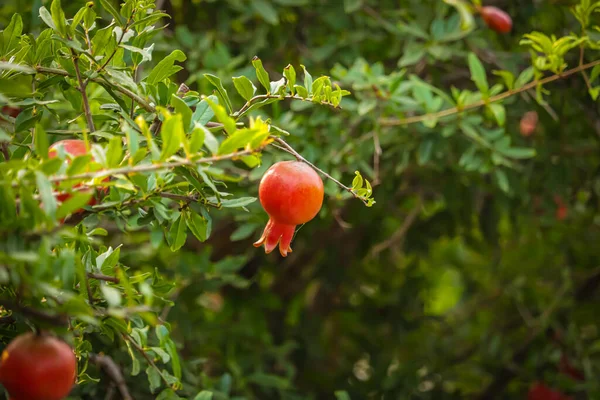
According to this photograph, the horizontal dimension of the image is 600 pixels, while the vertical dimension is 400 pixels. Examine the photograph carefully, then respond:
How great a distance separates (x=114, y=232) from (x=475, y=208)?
3.41 ft

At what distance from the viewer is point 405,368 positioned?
1939mm

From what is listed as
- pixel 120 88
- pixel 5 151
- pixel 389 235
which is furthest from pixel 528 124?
pixel 5 151

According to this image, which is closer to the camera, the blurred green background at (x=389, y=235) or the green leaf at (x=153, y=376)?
the green leaf at (x=153, y=376)

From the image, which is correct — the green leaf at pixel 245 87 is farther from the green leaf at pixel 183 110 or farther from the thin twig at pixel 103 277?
the thin twig at pixel 103 277

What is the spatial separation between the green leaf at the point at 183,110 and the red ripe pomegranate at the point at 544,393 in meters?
1.71

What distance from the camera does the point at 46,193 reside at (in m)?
0.69

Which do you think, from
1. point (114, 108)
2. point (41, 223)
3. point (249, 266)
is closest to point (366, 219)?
point (249, 266)

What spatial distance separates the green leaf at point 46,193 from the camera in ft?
2.26

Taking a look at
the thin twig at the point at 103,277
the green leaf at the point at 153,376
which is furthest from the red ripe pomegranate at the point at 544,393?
the thin twig at the point at 103,277

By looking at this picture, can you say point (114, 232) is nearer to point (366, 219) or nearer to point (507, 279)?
point (366, 219)

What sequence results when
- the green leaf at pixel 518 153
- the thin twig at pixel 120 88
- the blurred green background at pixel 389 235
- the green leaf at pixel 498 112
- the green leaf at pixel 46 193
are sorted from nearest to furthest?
the green leaf at pixel 46 193 < the thin twig at pixel 120 88 < the green leaf at pixel 498 112 < the green leaf at pixel 518 153 < the blurred green background at pixel 389 235

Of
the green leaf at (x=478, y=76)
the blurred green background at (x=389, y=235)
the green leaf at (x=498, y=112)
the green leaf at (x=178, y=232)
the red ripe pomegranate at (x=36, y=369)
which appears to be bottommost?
the blurred green background at (x=389, y=235)

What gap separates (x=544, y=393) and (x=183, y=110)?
5.68ft

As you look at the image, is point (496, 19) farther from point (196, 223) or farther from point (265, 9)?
point (196, 223)
